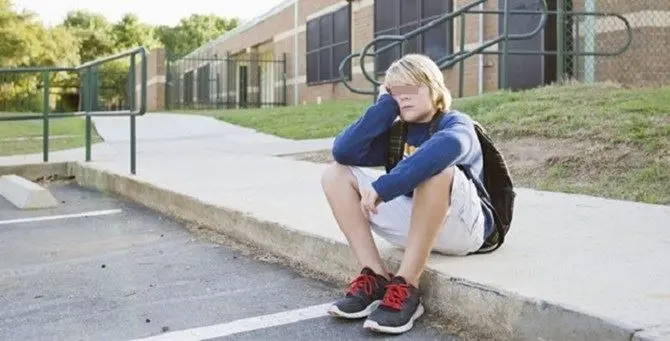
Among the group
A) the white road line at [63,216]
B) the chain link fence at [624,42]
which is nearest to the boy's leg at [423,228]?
the white road line at [63,216]

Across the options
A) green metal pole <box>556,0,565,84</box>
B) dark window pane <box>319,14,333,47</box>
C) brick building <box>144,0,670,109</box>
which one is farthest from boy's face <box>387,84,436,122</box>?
dark window pane <box>319,14,333,47</box>

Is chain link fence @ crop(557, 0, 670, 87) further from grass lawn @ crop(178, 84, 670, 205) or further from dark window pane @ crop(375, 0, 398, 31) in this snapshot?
dark window pane @ crop(375, 0, 398, 31)

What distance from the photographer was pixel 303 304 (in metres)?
3.63

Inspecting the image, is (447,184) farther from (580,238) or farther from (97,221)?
(97,221)

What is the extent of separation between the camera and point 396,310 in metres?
3.12

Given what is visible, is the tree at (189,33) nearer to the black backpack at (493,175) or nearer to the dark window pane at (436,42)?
the dark window pane at (436,42)

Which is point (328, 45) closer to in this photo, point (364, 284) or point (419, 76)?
point (419, 76)

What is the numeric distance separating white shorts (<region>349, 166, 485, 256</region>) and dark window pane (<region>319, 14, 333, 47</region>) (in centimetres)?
1982

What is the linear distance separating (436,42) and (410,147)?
43.5 ft

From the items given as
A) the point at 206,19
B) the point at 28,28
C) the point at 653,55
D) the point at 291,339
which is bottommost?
the point at 291,339

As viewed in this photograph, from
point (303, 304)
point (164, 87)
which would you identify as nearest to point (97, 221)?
point (303, 304)

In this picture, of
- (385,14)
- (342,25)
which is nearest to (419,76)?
(385,14)

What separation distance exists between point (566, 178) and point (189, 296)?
3.50 metres

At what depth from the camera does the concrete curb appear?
260 centimetres
